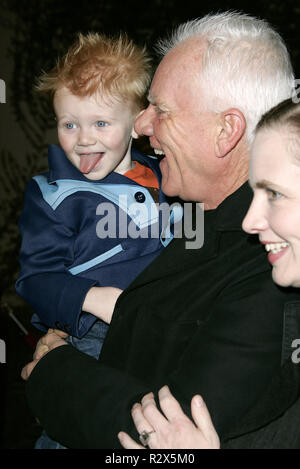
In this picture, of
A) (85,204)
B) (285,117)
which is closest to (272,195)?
(285,117)

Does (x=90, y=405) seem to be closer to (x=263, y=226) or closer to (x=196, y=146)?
(x=263, y=226)

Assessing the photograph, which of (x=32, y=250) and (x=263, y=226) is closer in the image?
(x=263, y=226)

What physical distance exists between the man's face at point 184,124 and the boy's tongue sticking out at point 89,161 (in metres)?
0.26

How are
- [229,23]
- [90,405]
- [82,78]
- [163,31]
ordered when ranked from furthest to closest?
[163,31], [82,78], [229,23], [90,405]

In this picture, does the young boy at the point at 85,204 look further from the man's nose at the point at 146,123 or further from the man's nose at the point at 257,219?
the man's nose at the point at 257,219

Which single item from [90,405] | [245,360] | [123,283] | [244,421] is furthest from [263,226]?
[123,283]

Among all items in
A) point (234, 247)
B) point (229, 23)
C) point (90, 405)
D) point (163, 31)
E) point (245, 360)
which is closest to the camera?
point (245, 360)

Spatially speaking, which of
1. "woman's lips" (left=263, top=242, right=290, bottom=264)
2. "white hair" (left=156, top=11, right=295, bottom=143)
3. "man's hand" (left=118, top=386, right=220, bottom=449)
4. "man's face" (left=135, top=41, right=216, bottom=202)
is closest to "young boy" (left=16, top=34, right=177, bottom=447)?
"man's face" (left=135, top=41, right=216, bottom=202)

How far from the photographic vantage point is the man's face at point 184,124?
1754 mm

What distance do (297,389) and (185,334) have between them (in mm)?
327

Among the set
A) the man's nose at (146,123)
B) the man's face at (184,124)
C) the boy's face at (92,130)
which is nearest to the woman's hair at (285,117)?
the man's face at (184,124)

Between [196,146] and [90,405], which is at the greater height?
[196,146]

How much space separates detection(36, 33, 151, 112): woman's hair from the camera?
2.01 metres

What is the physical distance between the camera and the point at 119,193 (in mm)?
2105
